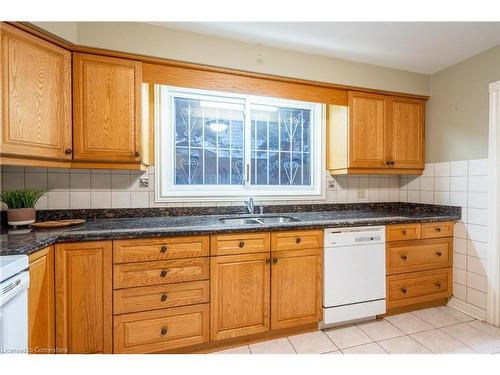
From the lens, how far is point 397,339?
6.22 feet

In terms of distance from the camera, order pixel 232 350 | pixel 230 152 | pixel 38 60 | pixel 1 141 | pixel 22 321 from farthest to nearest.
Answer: pixel 230 152
pixel 232 350
pixel 38 60
pixel 1 141
pixel 22 321

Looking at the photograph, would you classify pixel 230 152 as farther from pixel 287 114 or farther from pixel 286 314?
pixel 286 314

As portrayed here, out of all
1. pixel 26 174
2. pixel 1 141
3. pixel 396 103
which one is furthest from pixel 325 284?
pixel 26 174

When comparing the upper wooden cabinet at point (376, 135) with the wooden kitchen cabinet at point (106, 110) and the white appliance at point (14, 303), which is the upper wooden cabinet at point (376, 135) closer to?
the wooden kitchen cabinet at point (106, 110)

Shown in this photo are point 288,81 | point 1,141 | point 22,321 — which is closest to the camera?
point 22,321

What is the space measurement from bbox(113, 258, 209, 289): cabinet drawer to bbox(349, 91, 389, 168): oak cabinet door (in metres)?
1.71

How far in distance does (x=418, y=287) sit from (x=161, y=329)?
86.7 inches

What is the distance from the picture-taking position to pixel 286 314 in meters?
1.89

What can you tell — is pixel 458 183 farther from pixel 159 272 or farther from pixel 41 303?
pixel 41 303

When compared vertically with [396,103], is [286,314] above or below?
below

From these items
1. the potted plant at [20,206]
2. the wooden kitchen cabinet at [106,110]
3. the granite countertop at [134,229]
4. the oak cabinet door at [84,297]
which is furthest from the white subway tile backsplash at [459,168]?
the potted plant at [20,206]

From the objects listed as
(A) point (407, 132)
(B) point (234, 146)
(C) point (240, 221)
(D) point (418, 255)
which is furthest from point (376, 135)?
(C) point (240, 221)

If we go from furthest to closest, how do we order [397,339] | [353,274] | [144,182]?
[144,182] → [353,274] → [397,339]

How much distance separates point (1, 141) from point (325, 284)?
2304mm
